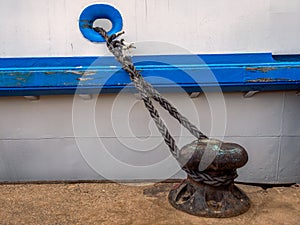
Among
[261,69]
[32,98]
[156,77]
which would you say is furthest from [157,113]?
[32,98]

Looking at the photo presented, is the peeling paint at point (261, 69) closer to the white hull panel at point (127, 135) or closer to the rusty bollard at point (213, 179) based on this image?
the white hull panel at point (127, 135)

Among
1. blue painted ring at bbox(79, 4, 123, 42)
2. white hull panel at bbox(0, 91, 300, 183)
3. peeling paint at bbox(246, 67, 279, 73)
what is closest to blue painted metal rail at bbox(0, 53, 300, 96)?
peeling paint at bbox(246, 67, 279, 73)

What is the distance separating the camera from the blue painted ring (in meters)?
1.92

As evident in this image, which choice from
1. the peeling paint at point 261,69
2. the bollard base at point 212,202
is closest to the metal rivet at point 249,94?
the peeling paint at point 261,69

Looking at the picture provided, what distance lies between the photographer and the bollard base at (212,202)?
1.50m

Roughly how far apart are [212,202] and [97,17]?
3.49 feet

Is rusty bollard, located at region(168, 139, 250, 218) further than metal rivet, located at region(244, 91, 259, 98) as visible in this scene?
No

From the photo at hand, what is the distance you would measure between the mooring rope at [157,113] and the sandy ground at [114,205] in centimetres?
15

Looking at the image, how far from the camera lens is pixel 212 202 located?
60.4 inches

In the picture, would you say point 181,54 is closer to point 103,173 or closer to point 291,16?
point 291,16

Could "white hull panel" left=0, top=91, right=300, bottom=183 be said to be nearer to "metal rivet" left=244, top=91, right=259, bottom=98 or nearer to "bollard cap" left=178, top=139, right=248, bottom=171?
"metal rivet" left=244, top=91, right=259, bottom=98

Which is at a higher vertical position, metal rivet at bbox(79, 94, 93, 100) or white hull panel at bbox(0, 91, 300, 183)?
metal rivet at bbox(79, 94, 93, 100)

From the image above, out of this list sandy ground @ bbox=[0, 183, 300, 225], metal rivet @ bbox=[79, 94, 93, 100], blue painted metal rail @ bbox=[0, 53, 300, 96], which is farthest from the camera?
metal rivet @ bbox=[79, 94, 93, 100]

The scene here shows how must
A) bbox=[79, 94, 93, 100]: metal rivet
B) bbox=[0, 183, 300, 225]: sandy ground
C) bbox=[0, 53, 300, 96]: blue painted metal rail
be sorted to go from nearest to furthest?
bbox=[0, 183, 300, 225]: sandy ground < bbox=[0, 53, 300, 96]: blue painted metal rail < bbox=[79, 94, 93, 100]: metal rivet
